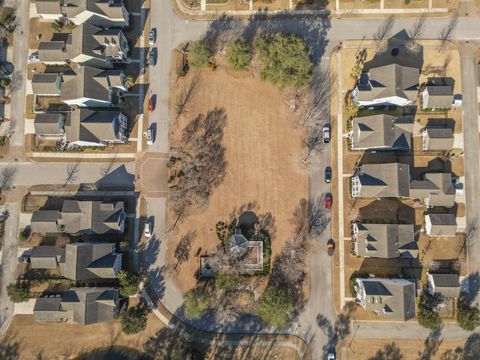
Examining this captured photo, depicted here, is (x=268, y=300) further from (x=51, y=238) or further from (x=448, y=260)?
(x=51, y=238)

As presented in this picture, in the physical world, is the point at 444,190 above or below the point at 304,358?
above

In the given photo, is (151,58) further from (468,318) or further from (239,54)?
(468,318)

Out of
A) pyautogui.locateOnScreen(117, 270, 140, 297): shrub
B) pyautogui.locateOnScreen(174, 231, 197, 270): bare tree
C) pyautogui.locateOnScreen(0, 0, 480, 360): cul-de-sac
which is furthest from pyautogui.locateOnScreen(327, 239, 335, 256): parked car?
pyautogui.locateOnScreen(117, 270, 140, 297): shrub

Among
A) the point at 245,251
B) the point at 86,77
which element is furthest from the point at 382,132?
the point at 86,77

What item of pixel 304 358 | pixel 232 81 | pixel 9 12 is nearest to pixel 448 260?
pixel 304 358

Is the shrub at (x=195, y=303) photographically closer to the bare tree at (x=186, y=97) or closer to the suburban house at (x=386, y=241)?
the suburban house at (x=386, y=241)

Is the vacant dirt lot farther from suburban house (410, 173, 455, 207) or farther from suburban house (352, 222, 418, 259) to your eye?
suburban house (410, 173, 455, 207)

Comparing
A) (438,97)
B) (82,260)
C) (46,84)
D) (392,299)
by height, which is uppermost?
(46,84)
